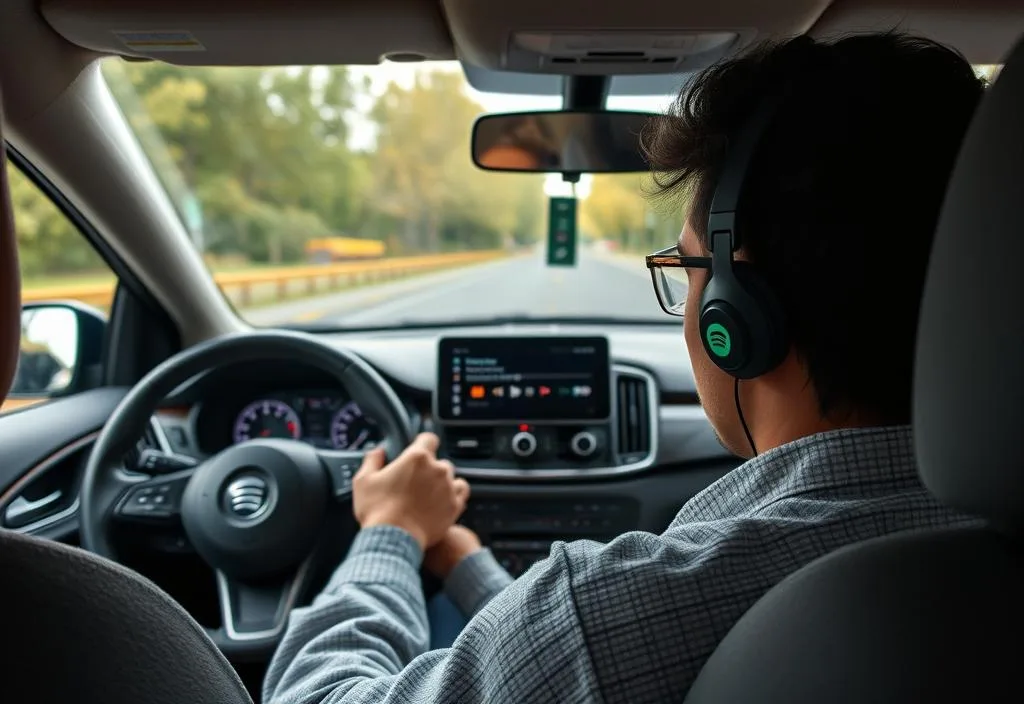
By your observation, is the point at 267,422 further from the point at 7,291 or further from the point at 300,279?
A: the point at 7,291

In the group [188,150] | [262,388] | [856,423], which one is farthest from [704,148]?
[188,150]

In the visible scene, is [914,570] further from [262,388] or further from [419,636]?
[262,388]

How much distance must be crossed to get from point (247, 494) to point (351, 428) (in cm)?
62

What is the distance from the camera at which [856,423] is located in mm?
1331

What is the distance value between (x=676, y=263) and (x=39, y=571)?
1044 mm

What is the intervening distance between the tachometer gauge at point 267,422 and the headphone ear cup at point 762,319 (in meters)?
2.25

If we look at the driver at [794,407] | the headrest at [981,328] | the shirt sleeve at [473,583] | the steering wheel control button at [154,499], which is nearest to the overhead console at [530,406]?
the shirt sleeve at [473,583]

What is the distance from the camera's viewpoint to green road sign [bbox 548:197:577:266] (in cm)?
333

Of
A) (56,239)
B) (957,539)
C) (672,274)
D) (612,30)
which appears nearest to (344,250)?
(56,239)

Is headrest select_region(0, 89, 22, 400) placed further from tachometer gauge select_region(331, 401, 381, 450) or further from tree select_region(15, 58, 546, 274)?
tachometer gauge select_region(331, 401, 381, 450)

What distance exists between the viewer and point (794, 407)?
1389 millimetres

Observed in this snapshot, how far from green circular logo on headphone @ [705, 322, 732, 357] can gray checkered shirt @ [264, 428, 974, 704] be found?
0.54ft

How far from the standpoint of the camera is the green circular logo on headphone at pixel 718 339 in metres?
1.37

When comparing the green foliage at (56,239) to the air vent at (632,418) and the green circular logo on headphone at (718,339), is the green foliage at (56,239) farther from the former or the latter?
the green circular logo on headphone at (718,339)
